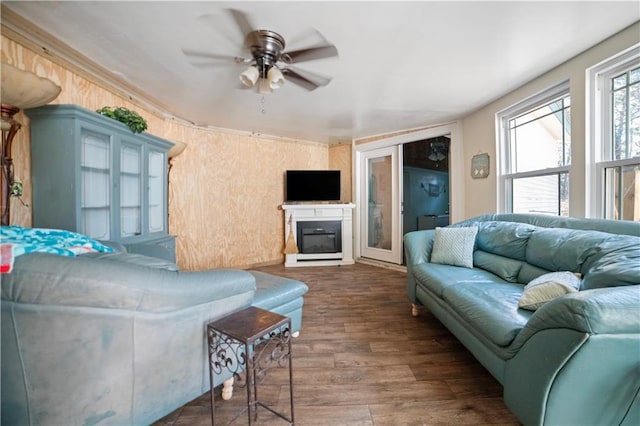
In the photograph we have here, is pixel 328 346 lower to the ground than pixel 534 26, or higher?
lower

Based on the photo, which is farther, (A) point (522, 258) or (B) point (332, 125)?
(B) point (332, 125)

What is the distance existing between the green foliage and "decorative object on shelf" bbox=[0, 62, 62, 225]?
488 mm

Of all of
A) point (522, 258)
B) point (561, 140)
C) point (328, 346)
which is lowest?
point (328, 346)

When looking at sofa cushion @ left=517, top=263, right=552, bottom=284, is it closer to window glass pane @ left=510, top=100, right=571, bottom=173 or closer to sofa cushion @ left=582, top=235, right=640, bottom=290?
sofa cushion @ left=582, top=235, right=640, bottom=290

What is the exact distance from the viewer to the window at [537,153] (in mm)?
2285

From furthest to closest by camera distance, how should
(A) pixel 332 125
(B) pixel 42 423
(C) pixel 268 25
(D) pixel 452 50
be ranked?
(A) pixel 332 125 < (D) pixel 452 50 < (C) pixel 268 25 < (B) pixel 42 423

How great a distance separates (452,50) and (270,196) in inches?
132

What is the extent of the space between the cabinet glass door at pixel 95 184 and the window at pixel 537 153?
3.96 meters

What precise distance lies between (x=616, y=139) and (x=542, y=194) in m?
0.75

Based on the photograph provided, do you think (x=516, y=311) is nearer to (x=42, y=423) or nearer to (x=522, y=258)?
(x=522, y=258)

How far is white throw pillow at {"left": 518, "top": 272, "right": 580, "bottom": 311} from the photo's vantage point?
133 centimetres

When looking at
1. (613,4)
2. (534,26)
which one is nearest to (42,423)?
(534,26)

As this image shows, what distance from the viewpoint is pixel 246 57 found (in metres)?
1.98

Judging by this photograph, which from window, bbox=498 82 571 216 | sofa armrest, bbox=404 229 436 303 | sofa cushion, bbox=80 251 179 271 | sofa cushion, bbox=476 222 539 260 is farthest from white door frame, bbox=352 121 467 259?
sofa cushion, bbox=80 251 179 271
